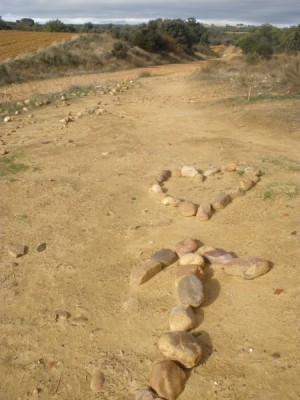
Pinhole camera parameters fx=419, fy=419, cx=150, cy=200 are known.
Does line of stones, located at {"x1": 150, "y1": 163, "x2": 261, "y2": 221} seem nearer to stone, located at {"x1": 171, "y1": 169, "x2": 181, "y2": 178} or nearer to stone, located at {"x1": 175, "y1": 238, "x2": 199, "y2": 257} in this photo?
stone, located at {"x1": 171, "y1": 169, "x2": 181, "y2": 178}

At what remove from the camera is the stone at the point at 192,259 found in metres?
3.44

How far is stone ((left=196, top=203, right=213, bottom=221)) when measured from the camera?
4277mm

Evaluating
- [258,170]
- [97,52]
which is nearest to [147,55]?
[97,52]

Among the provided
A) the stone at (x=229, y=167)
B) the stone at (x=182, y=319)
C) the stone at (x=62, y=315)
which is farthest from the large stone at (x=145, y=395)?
the stone at (x=229, y=167)

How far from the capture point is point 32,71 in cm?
1844

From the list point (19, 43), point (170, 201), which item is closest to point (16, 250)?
point (170, 201)

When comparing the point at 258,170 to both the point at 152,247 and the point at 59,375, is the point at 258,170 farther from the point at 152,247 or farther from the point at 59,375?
the point at 59,375

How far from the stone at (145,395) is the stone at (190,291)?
0.78 m

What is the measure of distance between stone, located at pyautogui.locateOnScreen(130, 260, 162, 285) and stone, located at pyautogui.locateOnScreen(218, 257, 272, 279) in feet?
1.81

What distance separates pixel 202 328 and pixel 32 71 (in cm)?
1778

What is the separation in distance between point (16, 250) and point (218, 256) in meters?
1.87

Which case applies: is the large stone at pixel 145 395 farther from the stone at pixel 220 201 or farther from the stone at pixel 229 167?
the stone at pixel 229 167

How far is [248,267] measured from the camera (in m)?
3.33

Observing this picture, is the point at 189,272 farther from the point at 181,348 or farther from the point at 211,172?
the point at 211,172
